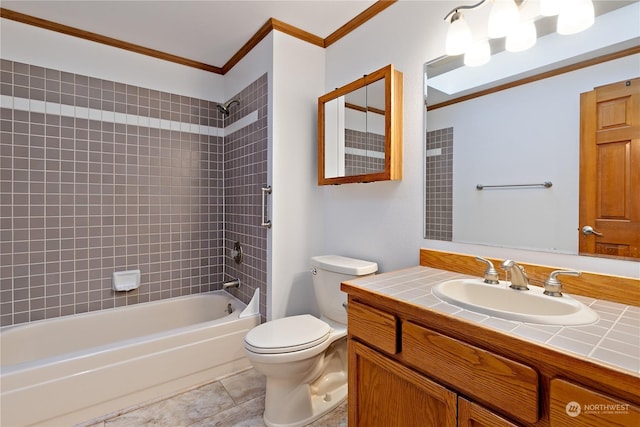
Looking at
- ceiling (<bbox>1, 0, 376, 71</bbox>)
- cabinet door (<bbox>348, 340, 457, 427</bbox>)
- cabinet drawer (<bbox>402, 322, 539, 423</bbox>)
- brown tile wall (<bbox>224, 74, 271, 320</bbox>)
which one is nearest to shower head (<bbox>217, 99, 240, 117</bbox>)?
brown tile wall (<bbox>224, 74, 271, 320</bbox>)

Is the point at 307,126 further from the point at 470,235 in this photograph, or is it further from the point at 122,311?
the point at 122,311

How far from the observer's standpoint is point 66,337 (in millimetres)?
2045

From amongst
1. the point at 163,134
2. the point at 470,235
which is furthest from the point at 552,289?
the point at 163,134

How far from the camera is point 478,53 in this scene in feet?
4.33

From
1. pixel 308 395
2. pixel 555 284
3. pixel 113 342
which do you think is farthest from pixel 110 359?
pixel 555 284

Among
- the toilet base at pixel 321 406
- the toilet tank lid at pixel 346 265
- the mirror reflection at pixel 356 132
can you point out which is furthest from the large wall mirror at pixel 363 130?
the toilet base at pixel 321 406

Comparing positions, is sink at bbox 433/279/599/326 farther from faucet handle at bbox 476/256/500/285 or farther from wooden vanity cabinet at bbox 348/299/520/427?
wooden vanity cabinet at bbox 348/299/520/427

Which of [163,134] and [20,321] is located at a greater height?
[163,134]

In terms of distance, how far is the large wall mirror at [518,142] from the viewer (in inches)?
40.5

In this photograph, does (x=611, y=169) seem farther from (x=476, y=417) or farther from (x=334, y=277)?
(x=334, y=277)

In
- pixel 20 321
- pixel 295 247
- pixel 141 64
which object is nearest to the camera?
pixel 20 321

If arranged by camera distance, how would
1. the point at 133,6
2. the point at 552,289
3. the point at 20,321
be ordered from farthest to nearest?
1. the point at 20,321
2. the point at 133,6
3. the point at 552,289

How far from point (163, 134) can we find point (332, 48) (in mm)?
1514

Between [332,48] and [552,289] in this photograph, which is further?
[332,48]
